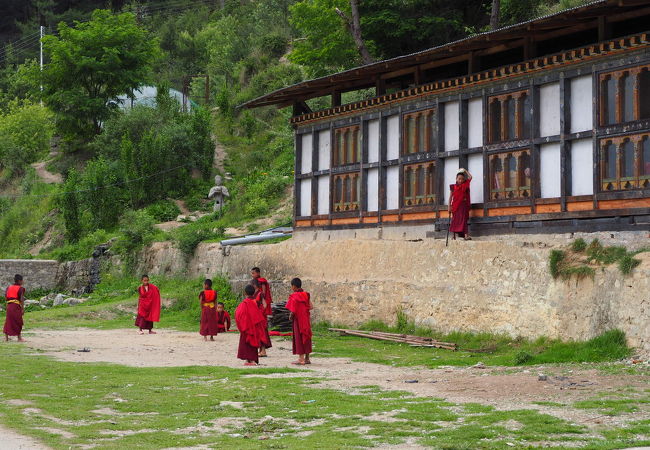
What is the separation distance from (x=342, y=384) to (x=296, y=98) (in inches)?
573

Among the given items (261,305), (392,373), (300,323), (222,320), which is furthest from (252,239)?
(392,373)

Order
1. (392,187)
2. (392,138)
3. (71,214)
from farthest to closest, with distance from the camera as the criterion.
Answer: (71,214), (392,138), (392,187)

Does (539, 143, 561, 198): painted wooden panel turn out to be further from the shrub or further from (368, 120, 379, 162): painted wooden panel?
(368, 120, 379, 162): painted wooden panel

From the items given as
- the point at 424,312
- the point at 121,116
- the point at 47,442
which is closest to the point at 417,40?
the point at 121,116

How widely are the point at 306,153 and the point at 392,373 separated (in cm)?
1229

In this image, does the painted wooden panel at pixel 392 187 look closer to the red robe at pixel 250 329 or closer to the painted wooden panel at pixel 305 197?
the painted wooden panel at pixel 305 197

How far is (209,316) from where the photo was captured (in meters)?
22.9

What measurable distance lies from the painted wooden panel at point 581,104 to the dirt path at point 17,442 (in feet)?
39.8

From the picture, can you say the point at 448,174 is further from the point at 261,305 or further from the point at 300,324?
the point at 300,324

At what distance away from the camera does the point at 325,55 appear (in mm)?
39688

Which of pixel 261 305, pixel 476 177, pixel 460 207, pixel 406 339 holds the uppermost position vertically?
pixel 476 177

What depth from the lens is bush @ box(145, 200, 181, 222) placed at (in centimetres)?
4072

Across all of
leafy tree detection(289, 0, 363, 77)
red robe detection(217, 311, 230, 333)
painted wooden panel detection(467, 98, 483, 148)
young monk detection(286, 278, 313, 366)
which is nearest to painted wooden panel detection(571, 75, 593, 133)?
painted wooden panel detection(467, 98, 483, 148)

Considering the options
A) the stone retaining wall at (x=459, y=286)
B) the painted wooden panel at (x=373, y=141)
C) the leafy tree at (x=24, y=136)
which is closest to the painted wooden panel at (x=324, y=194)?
the stone retaining wall at (x=459, y=286)
